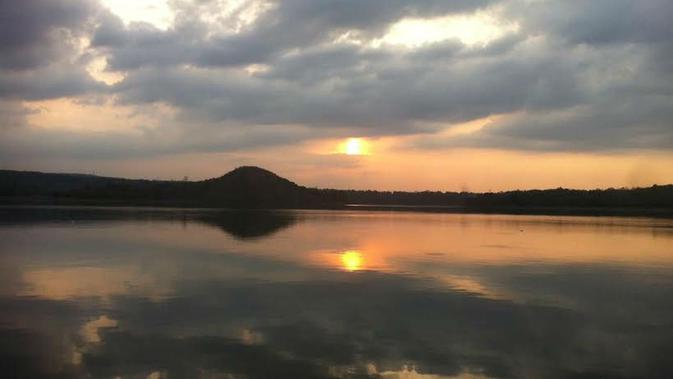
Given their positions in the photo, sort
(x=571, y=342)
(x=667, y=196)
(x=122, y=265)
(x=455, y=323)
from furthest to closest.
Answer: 1. (x=667, y=196)
2. (x=122, y=265)
3. (x=455, y=323)
4. (x=571, y=342)

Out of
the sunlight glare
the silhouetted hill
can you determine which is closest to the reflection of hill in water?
the sunlight glare

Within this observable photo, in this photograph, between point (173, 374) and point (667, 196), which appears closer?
point (173, 374)

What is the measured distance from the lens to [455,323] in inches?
507

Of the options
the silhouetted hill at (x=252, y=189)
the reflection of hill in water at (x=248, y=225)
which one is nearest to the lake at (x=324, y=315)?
the reflection of hill in water at (x=248, y=225)

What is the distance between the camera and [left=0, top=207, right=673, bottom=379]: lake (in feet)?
31.9

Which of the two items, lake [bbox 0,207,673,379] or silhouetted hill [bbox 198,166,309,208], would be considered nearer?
lake [bbox 0,207,673,379]

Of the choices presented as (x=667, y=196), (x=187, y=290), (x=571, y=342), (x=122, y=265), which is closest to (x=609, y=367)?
Answer: (x=571, y=342)

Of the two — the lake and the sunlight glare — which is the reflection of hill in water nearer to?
the sunlight glare

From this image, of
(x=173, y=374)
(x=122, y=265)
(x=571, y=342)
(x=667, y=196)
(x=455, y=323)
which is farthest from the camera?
(x=667, y=196)

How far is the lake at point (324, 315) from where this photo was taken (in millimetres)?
9727

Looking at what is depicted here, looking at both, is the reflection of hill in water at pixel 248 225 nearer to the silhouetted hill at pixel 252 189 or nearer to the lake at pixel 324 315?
the lake at pixel 324 315

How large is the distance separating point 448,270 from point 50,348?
48.6ft

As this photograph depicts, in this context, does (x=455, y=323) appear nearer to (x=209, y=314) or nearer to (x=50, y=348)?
(x=209, y=314)

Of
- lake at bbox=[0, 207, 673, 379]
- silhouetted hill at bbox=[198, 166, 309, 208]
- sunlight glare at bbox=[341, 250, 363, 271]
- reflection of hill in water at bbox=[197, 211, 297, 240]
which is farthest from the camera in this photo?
silhouetted hill at bbox=[198, 166, 309, 208]
